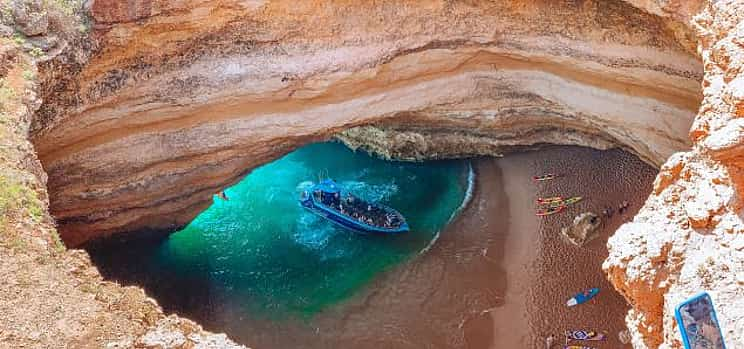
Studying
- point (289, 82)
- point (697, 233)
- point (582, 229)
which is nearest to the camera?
point (697, 233)

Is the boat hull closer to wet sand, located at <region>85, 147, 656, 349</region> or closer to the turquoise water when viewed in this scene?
the turquoise water

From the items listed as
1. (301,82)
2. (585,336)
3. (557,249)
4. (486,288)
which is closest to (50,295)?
(301,82)

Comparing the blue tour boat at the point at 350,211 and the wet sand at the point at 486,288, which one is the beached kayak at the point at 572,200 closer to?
the wet sand at the point at 486,288

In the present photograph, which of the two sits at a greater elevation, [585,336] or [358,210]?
[358,210]

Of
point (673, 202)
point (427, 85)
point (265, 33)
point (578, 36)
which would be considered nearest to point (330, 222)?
point (427, 85)

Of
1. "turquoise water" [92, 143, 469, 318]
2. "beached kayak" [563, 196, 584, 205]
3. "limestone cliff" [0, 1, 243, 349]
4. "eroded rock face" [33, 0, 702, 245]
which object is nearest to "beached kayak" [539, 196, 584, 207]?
"beached kayak" [563, 196, 584, 205]

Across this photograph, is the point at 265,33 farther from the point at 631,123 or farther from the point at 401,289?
the point at 631,123

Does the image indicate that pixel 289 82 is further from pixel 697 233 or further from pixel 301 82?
pixel 697 233

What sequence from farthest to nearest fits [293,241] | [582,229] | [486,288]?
[293,241]
[582,229]
[486,288]
